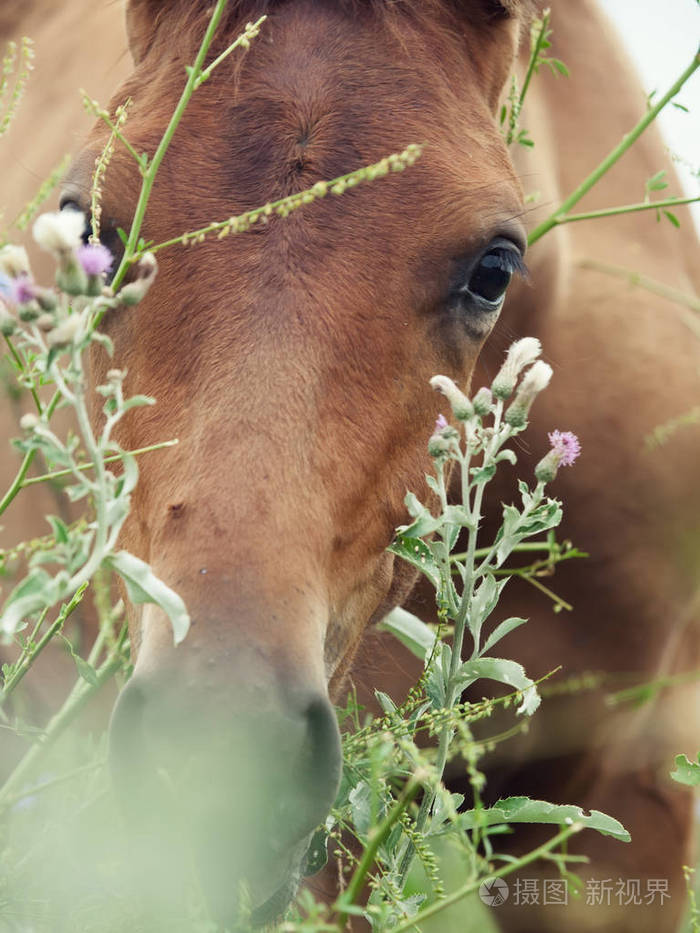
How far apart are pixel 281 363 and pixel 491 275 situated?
51 cm

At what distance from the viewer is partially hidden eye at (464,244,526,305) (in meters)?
1.86

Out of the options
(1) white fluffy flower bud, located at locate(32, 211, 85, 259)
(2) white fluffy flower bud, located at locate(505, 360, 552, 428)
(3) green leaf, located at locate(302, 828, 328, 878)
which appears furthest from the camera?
(3) green leaf, located at locate(302, 828, 328, 878)

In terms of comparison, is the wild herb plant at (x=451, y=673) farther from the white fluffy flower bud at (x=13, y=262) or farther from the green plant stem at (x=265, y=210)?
the white fluffy flower bud at (x=13, y=262)

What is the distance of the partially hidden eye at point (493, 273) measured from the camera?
1.86m

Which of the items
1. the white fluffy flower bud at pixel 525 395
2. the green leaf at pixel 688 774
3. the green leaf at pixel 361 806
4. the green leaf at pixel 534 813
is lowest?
the green leaf at pixel 688 774

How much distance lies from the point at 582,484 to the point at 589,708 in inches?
28.9

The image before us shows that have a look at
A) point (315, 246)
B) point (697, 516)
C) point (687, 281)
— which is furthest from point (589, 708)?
point (315, 246)

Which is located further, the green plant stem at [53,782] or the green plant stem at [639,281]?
the green plant stem at [639,281]

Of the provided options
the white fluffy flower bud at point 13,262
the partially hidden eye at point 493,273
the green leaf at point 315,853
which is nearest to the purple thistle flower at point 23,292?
the white fluffy flower bud at point 13,262

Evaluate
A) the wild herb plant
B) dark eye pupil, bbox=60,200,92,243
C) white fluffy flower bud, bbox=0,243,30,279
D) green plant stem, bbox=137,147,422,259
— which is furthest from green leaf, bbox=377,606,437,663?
white fluffy flower bud, bbox=0,243,30,279

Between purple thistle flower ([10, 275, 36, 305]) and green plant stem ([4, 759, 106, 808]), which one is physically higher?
purple thistle flower ([10, 275, 36, 305])

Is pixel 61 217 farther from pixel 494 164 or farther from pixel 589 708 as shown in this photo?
pixel 589 708

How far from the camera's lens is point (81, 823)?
1.39 m

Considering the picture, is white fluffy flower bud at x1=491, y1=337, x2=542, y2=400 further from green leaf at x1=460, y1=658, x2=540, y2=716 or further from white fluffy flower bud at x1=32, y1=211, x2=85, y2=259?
white fluffy flower bud at x1=32, y1=211, x2=85, y2=259
